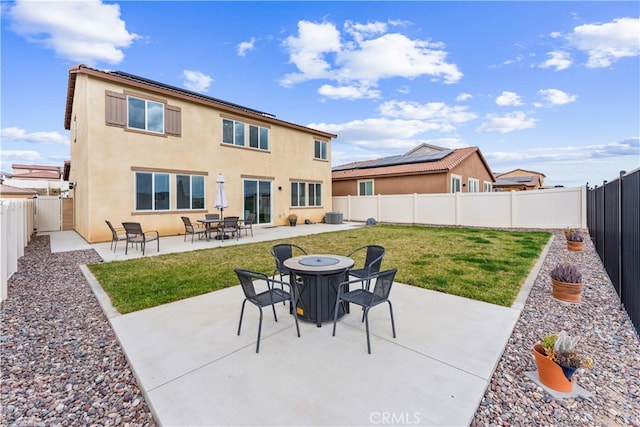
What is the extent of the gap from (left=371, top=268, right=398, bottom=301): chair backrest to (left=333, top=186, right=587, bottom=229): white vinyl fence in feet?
44.9

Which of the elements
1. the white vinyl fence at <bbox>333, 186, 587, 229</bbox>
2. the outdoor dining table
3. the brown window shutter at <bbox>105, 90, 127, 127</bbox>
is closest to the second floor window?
the brown window shutter at <bbox>105, 90, 127, 127</bbox>

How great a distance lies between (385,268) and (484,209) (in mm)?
11070

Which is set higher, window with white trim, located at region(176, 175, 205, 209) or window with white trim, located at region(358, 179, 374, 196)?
window with white trim, located at region(358, 179, 374, 196)

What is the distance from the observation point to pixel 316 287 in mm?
3504

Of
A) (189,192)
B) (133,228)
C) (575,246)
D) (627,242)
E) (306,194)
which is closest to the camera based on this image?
(627,242)

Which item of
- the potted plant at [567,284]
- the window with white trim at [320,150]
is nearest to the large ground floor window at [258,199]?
the window with white trim at [320,150]

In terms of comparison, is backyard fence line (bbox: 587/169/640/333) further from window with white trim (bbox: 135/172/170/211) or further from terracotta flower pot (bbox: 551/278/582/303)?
window with white trim (bbox: 135/172/170/211)

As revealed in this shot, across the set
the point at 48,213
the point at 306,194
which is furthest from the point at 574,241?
the point at 48,213

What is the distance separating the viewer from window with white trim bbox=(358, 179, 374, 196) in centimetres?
2217

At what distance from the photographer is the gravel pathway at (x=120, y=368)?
7.24 feet

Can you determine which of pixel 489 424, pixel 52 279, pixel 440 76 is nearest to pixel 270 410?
pixel 489 424

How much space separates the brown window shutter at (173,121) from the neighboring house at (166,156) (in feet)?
0.13

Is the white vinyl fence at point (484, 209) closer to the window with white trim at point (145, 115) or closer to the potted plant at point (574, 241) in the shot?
the potted plant at point (574, 241)

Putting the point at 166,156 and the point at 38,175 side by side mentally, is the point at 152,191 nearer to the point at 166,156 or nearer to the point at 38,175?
the point at 166,156
